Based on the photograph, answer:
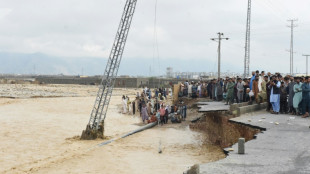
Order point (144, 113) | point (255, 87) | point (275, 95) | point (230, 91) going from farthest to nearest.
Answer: point (144, 113)
point (230, 91)
point (255, 87)
point (275, 95)

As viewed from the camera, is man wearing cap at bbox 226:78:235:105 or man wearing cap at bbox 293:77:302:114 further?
man wearing cap at bbox 226:78:235:105

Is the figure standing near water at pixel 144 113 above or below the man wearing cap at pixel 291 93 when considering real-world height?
below

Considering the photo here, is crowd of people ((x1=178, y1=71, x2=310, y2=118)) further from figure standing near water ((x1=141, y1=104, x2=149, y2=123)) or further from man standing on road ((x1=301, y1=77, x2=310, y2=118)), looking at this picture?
figure standing near water ((x1=141, y1=104, x2=149, y2=123))

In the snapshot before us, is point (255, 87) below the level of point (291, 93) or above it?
above

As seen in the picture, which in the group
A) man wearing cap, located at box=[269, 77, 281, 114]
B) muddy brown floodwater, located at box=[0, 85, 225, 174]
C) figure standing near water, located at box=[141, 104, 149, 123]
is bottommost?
muddy brown floodwater, located at box=[0, 85, 225, 174]

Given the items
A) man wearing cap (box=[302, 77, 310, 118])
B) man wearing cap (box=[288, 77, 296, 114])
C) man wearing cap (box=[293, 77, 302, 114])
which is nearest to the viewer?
man wearing cap (box=[302, 77, 310, 118])

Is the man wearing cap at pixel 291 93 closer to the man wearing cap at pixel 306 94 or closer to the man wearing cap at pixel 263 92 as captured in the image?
the man wearing cap at pixel 306 94

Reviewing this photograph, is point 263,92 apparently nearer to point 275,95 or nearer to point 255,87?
point 255,87

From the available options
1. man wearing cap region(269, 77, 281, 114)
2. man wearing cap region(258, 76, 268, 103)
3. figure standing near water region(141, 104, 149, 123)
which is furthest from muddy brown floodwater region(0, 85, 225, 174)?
man wearing cap region(258, 76, 268, 103)

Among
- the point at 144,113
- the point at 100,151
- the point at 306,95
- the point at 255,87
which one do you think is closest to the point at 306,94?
the point at 306,95

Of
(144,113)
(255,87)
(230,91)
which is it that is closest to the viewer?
(255,87)

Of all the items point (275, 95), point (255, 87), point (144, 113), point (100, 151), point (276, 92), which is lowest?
point (100, 151)

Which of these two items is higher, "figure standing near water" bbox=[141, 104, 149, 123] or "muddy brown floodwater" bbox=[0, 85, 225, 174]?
"figure standing near water" bbox=[141, 104, 149, 123]

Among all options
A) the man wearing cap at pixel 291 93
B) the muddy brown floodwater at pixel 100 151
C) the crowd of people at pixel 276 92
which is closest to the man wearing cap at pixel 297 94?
the crowd of people at pixel 276 92
